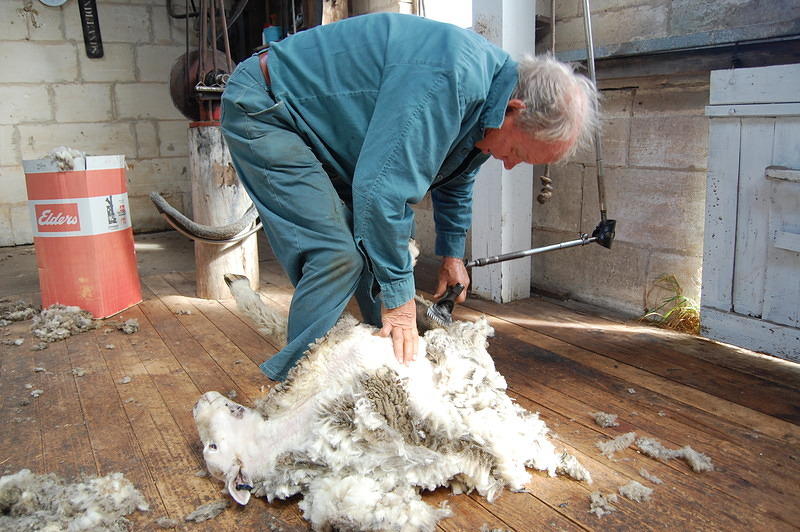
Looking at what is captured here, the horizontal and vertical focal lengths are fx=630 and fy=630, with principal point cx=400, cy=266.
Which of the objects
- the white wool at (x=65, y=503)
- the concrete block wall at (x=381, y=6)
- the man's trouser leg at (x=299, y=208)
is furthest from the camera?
the concrete block wall at (x=381, y=6)

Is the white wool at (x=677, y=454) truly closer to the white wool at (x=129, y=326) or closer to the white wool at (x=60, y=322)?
the white wool at (x=129, y=326)

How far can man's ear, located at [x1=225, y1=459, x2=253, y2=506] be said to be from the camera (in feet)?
4.68

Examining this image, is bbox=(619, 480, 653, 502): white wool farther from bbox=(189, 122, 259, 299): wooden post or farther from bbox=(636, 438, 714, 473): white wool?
bbox=(189, 122, 259, 299): wooden post

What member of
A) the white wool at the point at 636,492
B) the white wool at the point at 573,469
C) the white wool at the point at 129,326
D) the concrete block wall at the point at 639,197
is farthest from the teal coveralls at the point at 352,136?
the white wool at the point at 129,326

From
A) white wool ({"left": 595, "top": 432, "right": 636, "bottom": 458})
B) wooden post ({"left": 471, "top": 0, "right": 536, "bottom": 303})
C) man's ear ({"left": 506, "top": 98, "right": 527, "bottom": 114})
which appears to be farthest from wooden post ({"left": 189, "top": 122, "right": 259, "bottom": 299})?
white wool ({"left": 595, "top": 432, "right": 636, "bottom": 458})

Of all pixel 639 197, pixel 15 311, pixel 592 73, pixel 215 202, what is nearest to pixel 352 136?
pixel 592 73

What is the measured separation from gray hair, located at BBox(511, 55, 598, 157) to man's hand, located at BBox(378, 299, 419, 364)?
0.51 metres

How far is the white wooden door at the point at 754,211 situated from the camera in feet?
6.58

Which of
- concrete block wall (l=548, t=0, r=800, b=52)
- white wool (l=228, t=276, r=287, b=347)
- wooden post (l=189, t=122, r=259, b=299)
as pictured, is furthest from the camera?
wooden post (l=189, t=122, r=259, b=299)

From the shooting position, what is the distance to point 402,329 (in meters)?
1.51

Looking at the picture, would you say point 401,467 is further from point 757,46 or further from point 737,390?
point 757,46

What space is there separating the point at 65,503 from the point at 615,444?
1.34 meters

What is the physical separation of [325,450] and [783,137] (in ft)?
5.64

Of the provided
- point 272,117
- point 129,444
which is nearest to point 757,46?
point 272,117
